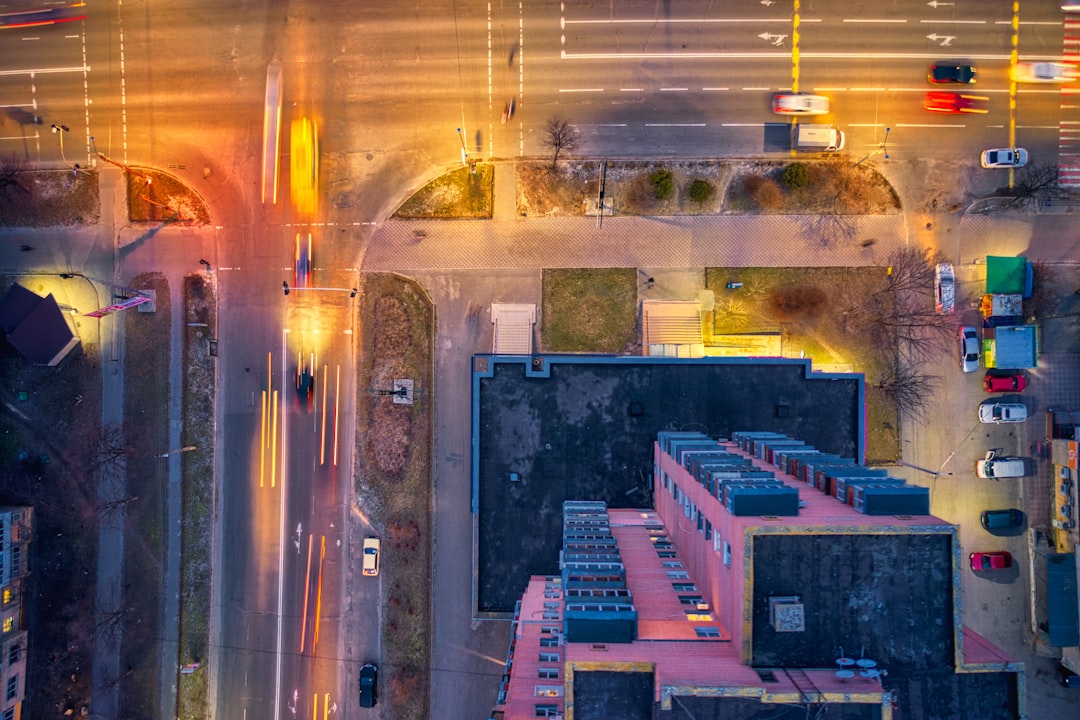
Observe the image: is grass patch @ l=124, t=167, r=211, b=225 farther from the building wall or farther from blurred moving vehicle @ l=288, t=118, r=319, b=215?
the building wall

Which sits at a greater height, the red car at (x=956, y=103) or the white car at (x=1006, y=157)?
the red car at (x=956, y=103)

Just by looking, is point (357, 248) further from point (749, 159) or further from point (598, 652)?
point (598, 652)

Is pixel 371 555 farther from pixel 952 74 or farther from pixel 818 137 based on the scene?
pixel 952 74

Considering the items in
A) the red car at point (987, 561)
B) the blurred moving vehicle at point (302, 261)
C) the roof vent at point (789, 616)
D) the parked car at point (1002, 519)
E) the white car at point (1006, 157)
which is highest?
the white car at point (1006, 157)

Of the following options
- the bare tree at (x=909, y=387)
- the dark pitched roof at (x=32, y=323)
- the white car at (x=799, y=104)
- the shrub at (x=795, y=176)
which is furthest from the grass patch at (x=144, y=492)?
the bare tree at (x=909, y=387)

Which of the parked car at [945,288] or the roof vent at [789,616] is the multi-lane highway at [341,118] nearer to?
the parked car at [945,288]

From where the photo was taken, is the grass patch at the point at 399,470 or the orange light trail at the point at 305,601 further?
the orange light trail at the point at 305,601

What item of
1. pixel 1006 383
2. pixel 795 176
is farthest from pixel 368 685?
pixel 1006 383
